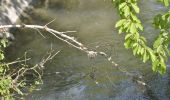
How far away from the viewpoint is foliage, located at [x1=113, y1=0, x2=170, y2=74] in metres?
4.25

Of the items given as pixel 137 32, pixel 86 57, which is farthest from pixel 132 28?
pixel 86 57

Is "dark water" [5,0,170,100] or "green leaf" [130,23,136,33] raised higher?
"green leaf" [130,23,136,33]

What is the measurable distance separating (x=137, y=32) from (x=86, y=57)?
22.4 ft

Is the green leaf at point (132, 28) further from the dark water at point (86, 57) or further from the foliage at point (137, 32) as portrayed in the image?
the dark water at point (86, 57)

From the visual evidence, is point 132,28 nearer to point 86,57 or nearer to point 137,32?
point 137,32

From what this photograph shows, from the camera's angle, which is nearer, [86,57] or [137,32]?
[137,32]

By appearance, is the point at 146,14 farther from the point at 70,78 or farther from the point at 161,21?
the point at 161,21

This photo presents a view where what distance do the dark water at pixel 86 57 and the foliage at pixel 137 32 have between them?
2920 millimetres

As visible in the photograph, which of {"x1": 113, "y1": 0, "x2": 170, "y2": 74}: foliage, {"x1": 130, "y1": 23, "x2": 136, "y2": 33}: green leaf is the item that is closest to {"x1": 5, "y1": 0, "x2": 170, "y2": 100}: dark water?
{"x1": 113, "y1": 0, "x2": 170, "y2": 74}: foliage

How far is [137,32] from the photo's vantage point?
14.1 feet

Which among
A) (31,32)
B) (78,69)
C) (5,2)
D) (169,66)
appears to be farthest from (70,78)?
(5,2)

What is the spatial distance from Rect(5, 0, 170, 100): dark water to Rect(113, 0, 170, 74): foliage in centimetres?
292

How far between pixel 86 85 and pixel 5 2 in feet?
19.2

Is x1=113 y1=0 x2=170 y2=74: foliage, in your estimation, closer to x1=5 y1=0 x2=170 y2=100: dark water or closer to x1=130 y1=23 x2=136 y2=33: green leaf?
x1=130 y1=23 x2=136 y2=33: green leaf
